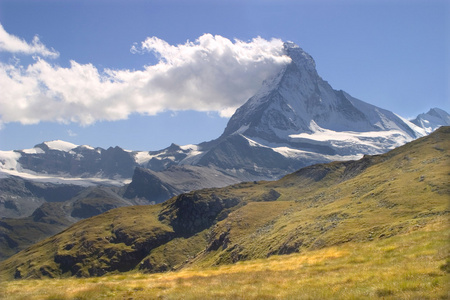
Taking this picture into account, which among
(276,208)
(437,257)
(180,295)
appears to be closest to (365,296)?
(437,257)

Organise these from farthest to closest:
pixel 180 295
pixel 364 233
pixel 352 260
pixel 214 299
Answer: pixel 364 233
pixel 352 260
pixel 180 295
pixel 214 299

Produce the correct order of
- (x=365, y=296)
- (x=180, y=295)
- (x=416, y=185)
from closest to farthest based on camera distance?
(x=365, y=296) → (x=180, y=295) → (x=416, y=185)

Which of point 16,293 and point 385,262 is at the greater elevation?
point 16,293

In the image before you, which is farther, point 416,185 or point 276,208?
point 276,208

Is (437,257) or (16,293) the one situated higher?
(16,293)

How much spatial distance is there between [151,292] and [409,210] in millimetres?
57392

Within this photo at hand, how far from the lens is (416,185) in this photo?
95.9 meters

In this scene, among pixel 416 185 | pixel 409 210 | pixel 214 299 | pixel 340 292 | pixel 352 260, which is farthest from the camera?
pixel 416 185

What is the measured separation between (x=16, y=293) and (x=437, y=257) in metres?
33.5

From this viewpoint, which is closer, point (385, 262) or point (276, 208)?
point (385, 262)

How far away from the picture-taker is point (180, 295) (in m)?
30.5

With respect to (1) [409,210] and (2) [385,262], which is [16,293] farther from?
(1) [409,210]

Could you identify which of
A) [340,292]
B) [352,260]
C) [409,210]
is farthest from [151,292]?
[409,210]

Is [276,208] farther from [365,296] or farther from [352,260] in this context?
[365,296]
